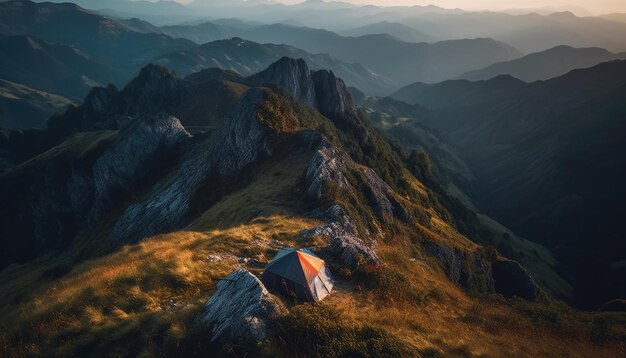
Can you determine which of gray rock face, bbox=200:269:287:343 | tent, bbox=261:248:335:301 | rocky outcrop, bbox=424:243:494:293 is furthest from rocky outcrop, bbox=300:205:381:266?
rocky outcrop, bbox=424:243:494:293

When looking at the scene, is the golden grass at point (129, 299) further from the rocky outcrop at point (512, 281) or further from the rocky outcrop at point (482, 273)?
the rocky outcrop at point (512, 281)

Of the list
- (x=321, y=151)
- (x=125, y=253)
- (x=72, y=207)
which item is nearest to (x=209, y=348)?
(x=125, y=253)

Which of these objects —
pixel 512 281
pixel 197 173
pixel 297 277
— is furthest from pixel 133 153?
pixel 512 281

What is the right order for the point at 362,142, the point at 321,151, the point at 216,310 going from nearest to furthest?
the point at 216,310 < the point at 321,151 < the point at 362,142

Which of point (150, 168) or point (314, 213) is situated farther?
point (150, 168)

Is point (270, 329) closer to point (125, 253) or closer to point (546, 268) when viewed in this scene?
point (125, 253)

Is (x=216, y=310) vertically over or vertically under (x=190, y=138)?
over

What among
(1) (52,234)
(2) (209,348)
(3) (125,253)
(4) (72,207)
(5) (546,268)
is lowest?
(5) (546,268)

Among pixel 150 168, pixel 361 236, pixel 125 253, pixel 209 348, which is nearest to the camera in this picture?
pixel 209 348
